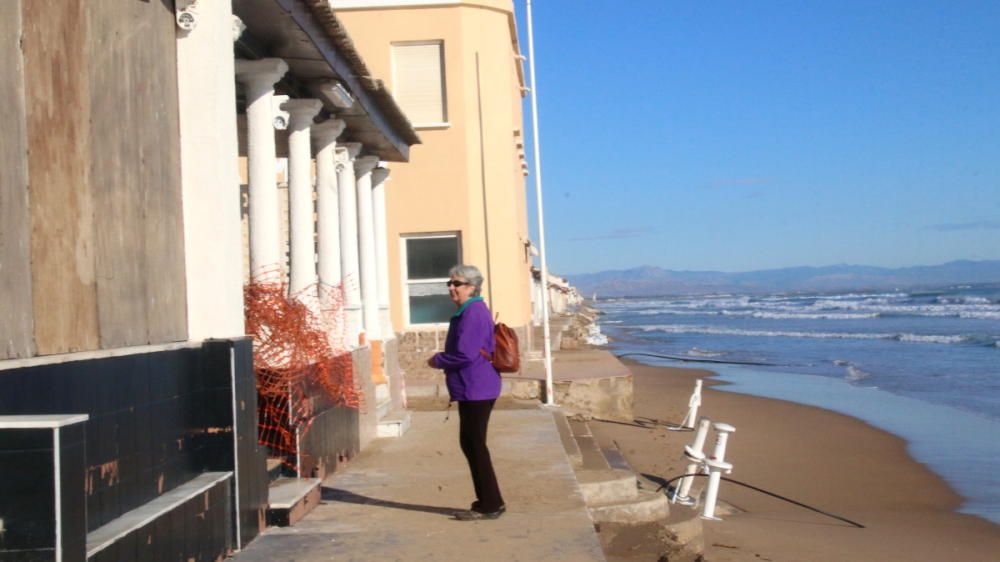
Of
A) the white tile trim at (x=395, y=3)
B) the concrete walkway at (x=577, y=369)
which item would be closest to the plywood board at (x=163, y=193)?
the concrete walkway at (x=577, y=369)

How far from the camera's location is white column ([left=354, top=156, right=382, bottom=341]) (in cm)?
1366

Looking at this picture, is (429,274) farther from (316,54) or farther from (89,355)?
(89,355)

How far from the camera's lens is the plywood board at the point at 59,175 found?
185 inches

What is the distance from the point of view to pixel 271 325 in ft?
27.6

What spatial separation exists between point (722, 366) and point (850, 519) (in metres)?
22.8

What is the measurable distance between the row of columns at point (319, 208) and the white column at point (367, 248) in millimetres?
11

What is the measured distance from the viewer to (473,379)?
26.3 feet

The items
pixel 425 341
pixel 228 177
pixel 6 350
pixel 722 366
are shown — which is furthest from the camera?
pixel 722 366

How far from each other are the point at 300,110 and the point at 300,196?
740 millimetres

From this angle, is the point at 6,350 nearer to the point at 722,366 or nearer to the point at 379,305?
the point at 379,305

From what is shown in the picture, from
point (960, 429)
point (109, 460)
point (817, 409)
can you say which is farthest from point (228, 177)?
point (817, 409)

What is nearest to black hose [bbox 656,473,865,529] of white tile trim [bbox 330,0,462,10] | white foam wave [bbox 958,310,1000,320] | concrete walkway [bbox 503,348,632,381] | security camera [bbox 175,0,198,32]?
concrete walkway [bbox 503,348,632,381]

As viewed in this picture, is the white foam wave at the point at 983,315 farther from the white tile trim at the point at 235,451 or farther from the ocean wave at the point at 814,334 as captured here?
the white tile trim at the point at 235,451

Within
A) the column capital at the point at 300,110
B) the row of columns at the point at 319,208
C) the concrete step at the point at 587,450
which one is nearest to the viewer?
the row of columns at the point at 319,208
